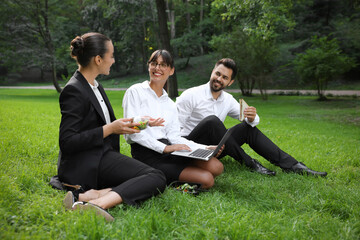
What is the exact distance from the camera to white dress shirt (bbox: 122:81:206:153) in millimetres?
3305

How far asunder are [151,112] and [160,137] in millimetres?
320

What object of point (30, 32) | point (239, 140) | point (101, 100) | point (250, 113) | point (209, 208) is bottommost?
point (209, 208)

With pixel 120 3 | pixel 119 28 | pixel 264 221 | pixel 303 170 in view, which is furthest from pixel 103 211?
pixel 119 28

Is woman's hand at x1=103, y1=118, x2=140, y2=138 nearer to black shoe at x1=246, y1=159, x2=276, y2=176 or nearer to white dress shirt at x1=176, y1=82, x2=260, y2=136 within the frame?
white dress shirt at x1=176, y1=82, x2=260, y2=136

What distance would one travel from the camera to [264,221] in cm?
250

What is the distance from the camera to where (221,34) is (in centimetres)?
2505

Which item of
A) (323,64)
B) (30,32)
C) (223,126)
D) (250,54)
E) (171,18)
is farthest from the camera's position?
(171,18)

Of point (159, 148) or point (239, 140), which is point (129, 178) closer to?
point (159, 148)

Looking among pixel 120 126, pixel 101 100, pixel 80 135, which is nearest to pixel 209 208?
pixel 120 126

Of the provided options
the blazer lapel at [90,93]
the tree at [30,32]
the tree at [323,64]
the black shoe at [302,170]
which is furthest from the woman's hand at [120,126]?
the tree at [30,32]

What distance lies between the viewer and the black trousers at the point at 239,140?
402 centimetres

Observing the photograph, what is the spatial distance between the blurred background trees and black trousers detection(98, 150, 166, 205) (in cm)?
1024

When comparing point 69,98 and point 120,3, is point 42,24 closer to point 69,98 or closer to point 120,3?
point 120,3

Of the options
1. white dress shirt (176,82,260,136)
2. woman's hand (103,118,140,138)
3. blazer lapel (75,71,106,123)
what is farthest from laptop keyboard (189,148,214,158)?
blazer lapel (75,71,106,123)
